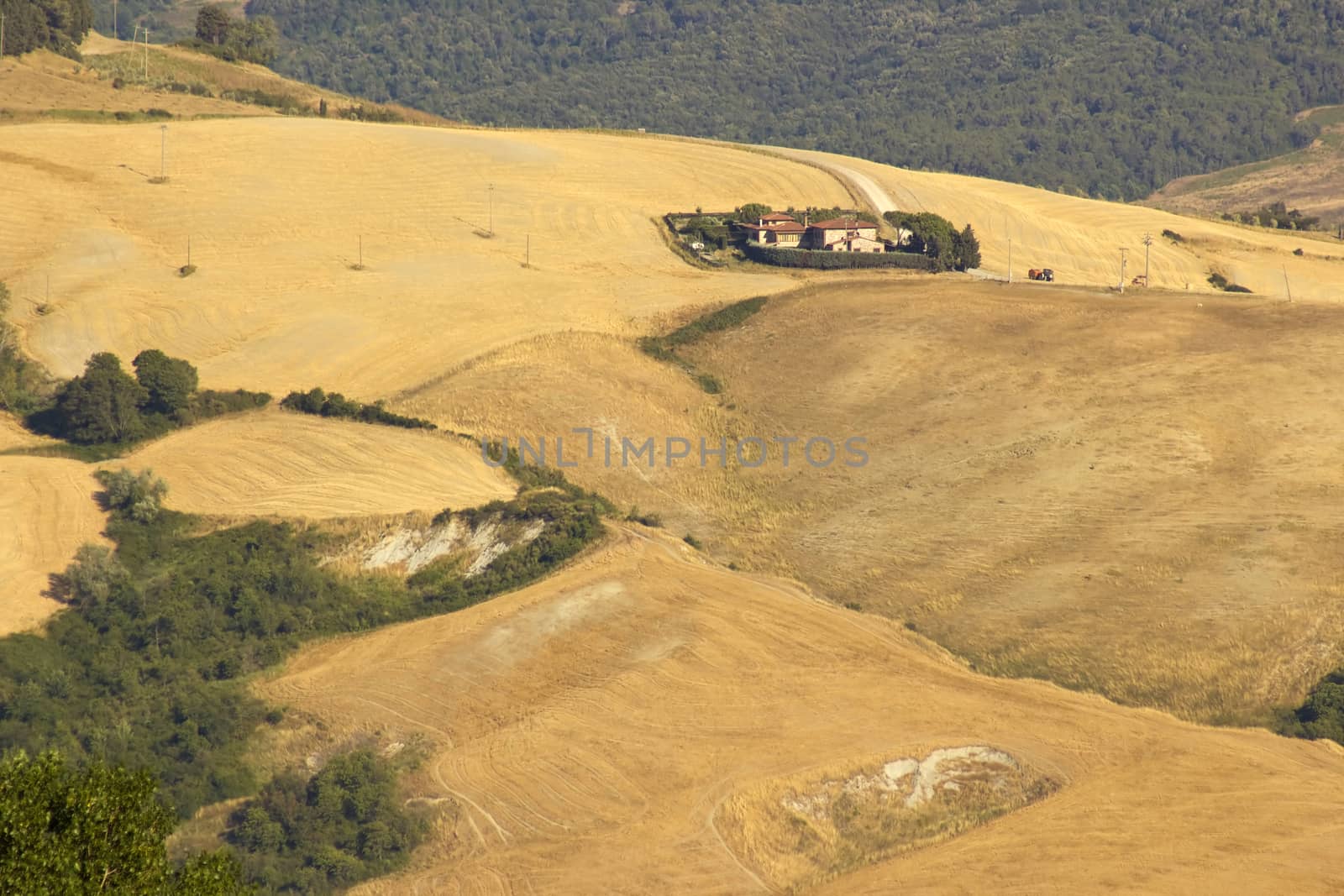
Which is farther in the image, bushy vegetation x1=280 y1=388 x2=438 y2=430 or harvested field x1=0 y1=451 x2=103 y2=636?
bushy vegetation x1=280 y1=388 x2=438 y2=430

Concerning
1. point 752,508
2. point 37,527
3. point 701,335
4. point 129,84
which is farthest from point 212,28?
point 752,508

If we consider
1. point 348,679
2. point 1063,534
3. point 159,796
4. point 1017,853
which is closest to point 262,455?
point 348,679

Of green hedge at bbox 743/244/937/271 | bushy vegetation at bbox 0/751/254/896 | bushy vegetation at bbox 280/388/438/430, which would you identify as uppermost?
green hedge at bbox 743/244/937/271

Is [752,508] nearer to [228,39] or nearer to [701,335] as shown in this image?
[701,335]

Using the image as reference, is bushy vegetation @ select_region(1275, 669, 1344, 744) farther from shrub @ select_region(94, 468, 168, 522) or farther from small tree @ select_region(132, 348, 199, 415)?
small tree @ select_region(132, 348, 199, 415)

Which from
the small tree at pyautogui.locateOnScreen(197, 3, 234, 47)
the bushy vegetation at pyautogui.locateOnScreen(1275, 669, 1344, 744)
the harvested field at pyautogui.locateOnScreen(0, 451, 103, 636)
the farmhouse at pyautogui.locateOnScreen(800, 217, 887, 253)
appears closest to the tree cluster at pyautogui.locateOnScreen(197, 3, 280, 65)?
the small tree at pyautogui.locateOnScreen(197, 3, 234, 47)

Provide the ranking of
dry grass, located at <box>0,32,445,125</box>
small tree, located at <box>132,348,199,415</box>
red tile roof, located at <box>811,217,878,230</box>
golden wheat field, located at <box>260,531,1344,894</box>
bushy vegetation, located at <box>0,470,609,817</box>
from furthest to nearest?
1. dry grass, located at <box>0,32,445,125</box>
2. red tile roof, located at <box>811,217,878,230</box>
3. small tree, located at <box>132,348,199,415</box>
4. bushy vegetation, located at <box>0,470,609,817</box>
5. golden wheat field, located at <box>260,531,1344,894</box>
